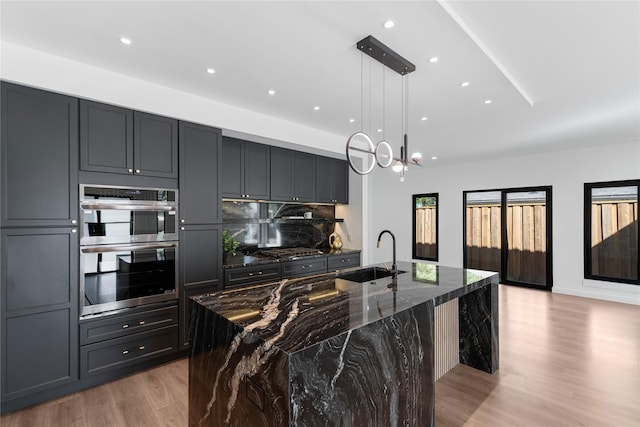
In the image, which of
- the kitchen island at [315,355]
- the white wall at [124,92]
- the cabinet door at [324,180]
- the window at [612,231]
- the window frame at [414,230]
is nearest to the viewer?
the kitchen island at [315,355]

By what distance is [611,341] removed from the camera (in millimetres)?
3572

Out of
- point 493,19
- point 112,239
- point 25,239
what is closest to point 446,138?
point 493,19

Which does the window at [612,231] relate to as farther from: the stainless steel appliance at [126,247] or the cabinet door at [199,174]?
the stainless steel appliance at [126,247]

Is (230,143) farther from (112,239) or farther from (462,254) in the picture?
(462,254)

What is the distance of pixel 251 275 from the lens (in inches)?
148

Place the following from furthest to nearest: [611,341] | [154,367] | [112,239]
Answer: [611,341] → [154,367] → [112,239]

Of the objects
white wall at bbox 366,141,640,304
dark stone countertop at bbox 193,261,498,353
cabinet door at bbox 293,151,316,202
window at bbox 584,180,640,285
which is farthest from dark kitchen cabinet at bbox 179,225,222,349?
window at bbox 584,180,640,285

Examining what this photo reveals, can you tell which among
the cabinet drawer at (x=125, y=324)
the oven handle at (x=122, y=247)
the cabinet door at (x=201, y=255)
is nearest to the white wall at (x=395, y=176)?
the cabinet door at (x=201, y=255)

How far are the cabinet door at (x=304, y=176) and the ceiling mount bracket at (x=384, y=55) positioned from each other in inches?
93.2

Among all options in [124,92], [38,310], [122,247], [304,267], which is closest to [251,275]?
[304,267]

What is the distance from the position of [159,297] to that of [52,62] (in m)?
2.15

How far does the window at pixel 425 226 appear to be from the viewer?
301 inches

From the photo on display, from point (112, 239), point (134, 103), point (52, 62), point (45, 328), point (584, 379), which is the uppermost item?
point (52, 62)

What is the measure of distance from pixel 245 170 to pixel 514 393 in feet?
11.9
